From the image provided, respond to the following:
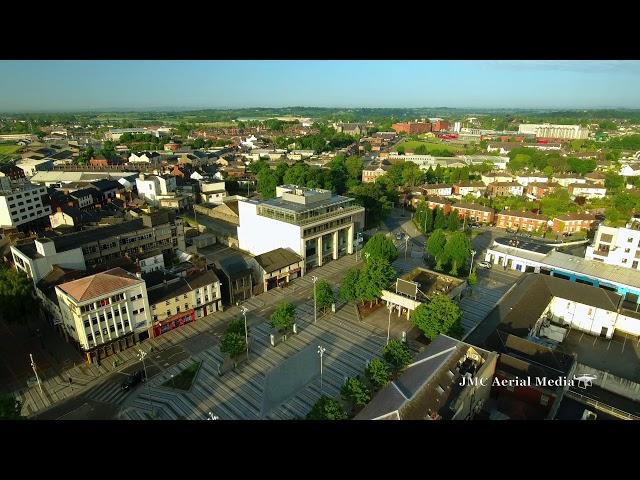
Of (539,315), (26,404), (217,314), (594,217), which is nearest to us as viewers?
(26,404)

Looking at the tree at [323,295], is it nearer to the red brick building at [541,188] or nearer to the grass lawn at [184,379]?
the grass lawn at [184,379]

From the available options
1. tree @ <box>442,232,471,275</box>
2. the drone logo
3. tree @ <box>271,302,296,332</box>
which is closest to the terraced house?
tree @ <box>271,302,296,332</box>

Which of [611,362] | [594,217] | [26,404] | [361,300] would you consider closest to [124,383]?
[26,404]

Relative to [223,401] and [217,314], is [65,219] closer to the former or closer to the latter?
[217,314]

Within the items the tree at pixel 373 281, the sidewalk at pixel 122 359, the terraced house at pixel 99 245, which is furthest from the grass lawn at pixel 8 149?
the tree at pixel 373 281

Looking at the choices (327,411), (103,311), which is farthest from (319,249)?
(327,411)
